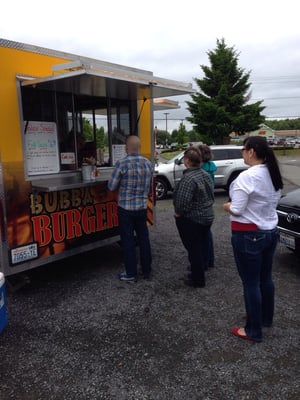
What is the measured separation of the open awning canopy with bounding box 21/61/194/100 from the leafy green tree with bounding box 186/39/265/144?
74.3 feet

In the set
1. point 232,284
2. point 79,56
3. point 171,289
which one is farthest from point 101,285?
point 79,56

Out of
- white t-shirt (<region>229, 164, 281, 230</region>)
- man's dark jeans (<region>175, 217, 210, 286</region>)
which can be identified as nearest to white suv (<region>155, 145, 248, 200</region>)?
man's dark jeans (<region>175, 217, 210, 286</region>)

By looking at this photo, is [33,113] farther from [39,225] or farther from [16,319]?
[16,319]

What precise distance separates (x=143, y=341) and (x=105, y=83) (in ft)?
9.12

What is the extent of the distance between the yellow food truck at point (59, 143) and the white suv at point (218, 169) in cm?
591

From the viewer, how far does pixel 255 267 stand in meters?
2.90

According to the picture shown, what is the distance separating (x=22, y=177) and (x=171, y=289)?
2126 mm

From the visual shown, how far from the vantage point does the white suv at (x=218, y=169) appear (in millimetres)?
11242

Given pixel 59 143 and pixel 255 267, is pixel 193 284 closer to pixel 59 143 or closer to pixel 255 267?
pixel 255 267

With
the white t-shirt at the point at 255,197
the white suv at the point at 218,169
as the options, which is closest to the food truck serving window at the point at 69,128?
the white t-shirt at the point at 255,197

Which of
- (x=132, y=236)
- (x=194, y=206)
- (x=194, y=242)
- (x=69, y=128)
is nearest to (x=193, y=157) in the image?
(x=194, y=206)

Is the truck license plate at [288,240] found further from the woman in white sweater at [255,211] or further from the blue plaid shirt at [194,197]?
the woman in white sweater at [255,211]

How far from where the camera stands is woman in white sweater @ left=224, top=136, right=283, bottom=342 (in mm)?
2818

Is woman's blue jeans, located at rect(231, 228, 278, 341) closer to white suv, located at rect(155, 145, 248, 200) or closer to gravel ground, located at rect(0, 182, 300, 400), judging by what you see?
gravel ground, located at rect(0, 182, 300, 400)
